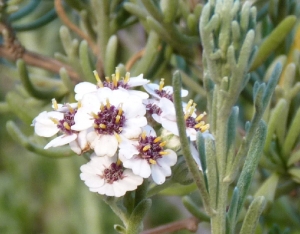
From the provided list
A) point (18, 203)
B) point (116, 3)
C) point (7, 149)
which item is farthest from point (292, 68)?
point (7, 149)

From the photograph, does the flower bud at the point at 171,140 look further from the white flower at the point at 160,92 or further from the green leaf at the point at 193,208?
the green leaf at the point at 193,208

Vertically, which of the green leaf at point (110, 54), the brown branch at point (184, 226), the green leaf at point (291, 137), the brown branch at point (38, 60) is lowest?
the brown branch at point (184, 226)

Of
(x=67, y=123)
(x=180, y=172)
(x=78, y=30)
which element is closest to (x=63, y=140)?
(x=67, y=123)

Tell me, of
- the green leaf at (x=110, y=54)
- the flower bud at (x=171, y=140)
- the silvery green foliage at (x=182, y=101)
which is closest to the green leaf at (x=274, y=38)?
the silvery green foliage at (x=182, y=101)

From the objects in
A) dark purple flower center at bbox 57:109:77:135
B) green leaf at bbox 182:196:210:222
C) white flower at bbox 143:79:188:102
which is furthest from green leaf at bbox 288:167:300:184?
dark purple flower center at bbox 57:109:77:135

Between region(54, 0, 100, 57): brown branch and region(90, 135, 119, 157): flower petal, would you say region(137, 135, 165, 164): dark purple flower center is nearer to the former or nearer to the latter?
region(90, 135, 119, 157): flower petal

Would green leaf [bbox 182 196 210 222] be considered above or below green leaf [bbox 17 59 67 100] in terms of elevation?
below
